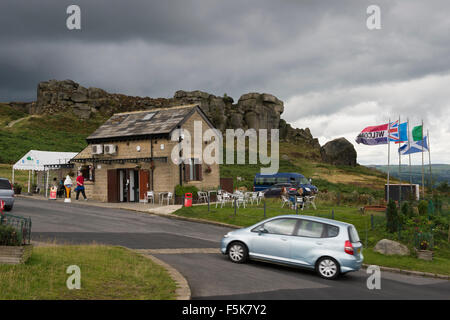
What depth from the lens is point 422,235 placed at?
14.8 m

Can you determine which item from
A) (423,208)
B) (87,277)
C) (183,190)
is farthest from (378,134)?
(87,277)

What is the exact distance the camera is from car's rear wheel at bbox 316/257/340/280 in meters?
10.2

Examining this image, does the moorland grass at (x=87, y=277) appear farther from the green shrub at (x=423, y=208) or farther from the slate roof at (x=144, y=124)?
the slate roof at (x=144, y=124)

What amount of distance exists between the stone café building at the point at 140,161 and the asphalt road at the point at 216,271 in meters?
8.22

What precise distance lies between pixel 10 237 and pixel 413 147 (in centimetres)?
2158

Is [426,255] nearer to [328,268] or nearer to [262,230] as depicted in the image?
[328,268]

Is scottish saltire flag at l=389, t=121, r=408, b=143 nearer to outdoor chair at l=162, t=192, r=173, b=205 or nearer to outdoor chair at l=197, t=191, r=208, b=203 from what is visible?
outdoor chair at l=197, t=191, r=208, b=203

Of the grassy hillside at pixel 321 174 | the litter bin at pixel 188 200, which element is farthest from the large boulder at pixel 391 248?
the grassy hillside at pixel 321 174

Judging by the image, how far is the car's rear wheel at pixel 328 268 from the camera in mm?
10242

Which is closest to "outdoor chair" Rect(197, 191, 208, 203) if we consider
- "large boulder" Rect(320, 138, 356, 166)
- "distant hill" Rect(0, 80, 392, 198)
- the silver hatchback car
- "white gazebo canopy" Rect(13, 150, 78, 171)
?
"white gazebo canopy" Rect(13, 150, 78, 171)

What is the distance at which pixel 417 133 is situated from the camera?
23359mm

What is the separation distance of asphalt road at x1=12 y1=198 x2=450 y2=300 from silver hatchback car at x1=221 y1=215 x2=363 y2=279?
32 centimetres
